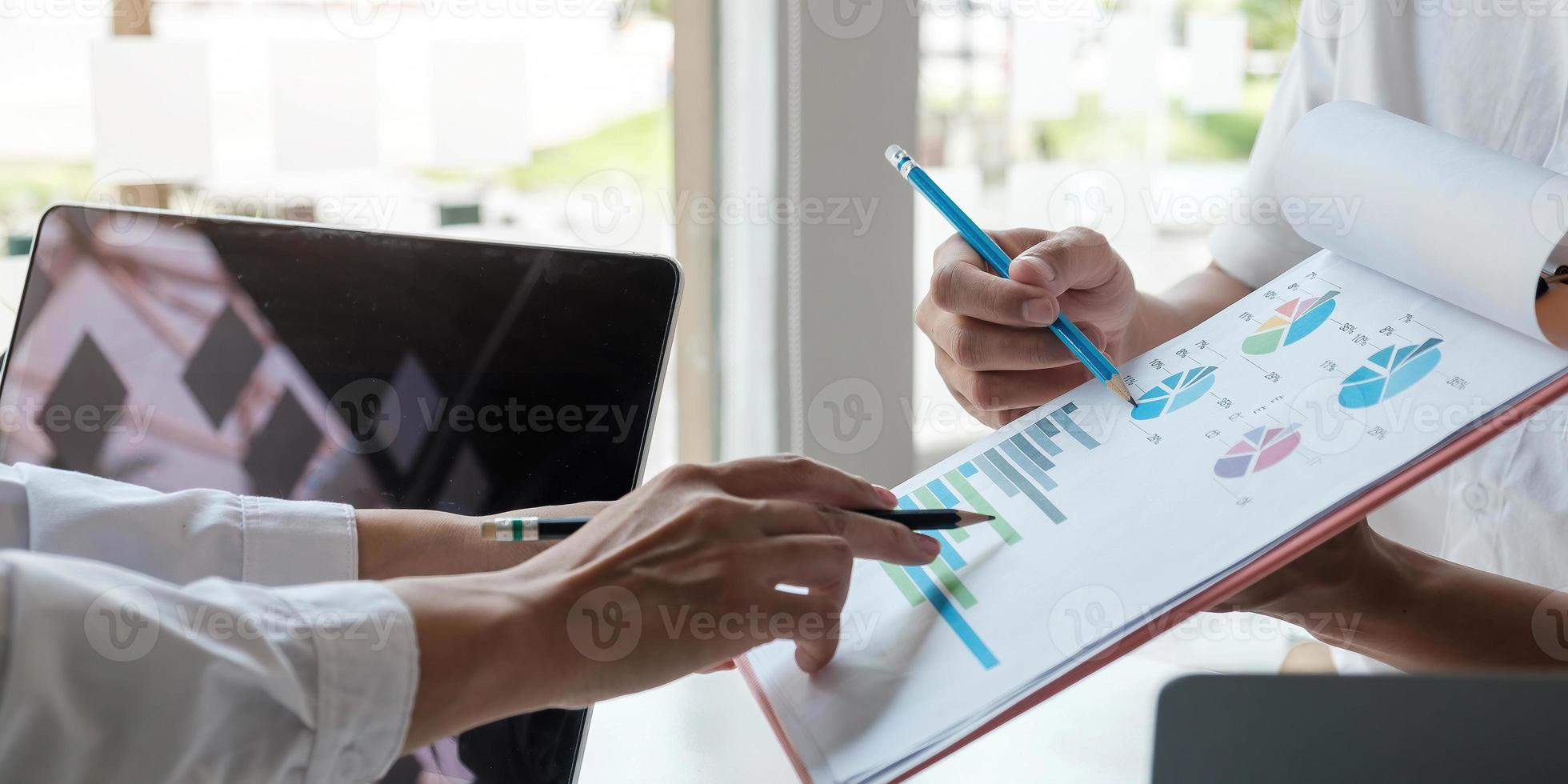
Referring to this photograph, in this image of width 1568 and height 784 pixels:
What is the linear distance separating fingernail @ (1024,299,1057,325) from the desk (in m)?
0.22

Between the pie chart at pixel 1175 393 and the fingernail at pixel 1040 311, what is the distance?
0.26 ft

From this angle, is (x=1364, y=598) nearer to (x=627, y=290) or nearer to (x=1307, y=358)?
(x=1307, y=358)

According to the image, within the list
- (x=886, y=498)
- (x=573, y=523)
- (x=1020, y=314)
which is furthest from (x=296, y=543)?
(x=1020, y=314)

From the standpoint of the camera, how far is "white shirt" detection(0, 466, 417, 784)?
0.34 meters

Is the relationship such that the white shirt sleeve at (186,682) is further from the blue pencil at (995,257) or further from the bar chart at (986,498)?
the blue pencil at (995,257)

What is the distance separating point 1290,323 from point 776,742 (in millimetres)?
386

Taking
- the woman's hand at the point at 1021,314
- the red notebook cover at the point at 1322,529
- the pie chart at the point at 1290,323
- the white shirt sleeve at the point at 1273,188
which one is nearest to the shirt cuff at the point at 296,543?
the red notebook cover at the point at 1322,529

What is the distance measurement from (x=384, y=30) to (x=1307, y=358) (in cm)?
108

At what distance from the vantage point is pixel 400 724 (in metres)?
0.37

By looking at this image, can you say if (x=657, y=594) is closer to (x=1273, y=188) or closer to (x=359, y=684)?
(x=359, y=684)

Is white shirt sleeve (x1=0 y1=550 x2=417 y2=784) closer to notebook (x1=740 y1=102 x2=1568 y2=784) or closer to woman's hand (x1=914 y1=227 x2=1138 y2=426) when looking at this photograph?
notebook (x1=740 y1=102 x2=1568 y2=784)

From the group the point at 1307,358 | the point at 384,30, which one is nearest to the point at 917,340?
the point at 384,30

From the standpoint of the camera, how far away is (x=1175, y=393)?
1.93 feet

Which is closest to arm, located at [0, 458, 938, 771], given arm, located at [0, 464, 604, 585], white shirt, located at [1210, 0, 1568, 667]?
arm, located at [0, 464, 604, 585]
